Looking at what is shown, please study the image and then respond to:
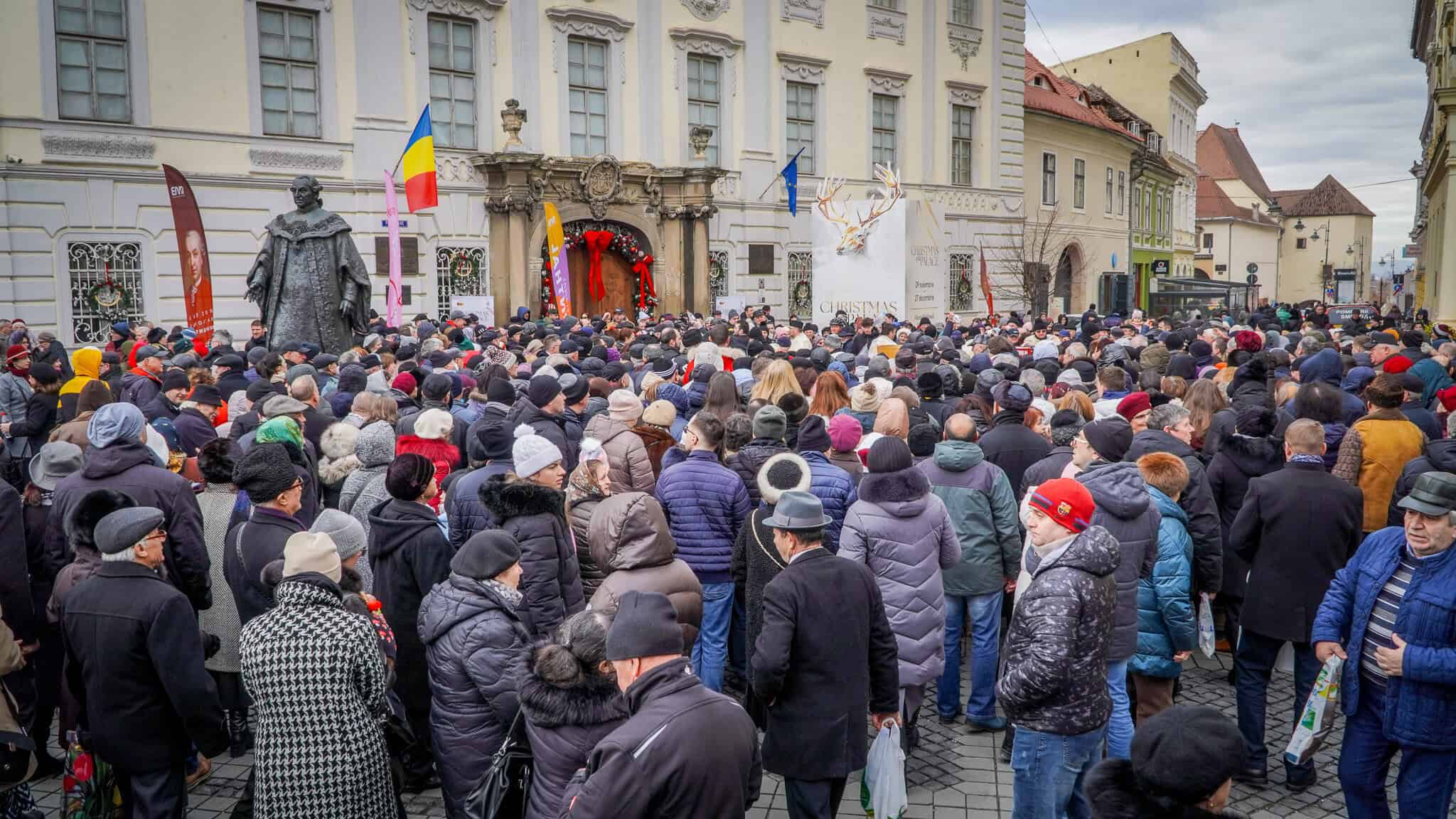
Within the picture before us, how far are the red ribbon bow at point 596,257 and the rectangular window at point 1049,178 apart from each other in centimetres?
1828

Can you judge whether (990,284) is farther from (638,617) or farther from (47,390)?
(638,617)

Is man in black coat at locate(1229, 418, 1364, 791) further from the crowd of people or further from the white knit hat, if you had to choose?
the white knit hat

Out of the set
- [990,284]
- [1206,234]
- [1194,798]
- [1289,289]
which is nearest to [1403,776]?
[1194,798]

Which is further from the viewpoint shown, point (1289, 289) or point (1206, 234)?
point (1289, 289)

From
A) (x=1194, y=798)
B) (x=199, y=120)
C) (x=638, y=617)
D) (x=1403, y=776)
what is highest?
(x=199, y=120)

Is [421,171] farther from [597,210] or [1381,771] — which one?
[1381,771]

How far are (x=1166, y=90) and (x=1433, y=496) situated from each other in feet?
170

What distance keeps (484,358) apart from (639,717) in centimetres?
841

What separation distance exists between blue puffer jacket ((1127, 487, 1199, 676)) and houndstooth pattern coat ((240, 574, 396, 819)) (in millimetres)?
3741

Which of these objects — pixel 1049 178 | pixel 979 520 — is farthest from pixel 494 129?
pixel 1049 178

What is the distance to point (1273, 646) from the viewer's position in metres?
5.85

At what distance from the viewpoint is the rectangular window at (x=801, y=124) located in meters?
27.6

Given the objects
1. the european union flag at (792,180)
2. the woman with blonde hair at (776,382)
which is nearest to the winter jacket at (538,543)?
the woman with blonde hair at (776,382)

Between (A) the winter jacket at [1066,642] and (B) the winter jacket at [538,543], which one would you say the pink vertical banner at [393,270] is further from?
(A) the winter jacket at [1066,642]
